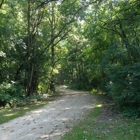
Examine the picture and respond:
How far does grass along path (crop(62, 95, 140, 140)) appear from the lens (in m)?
5.48

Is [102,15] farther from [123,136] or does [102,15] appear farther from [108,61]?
[123,136]

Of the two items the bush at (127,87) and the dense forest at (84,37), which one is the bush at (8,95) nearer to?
the dense forest at (84,37)

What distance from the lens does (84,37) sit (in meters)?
17.4

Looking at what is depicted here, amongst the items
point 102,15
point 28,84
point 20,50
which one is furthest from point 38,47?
point 102,15

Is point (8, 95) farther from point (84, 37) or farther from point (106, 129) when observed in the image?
point (84, 37)

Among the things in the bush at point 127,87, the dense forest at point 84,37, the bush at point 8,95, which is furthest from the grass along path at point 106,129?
the bush at point 8,95

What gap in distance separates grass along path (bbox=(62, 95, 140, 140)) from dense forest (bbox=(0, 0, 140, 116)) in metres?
1.14

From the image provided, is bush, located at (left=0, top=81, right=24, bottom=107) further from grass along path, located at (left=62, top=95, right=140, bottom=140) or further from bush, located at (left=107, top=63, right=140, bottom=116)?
bush, located at (left=107, top=63, right=140, bottom=116)

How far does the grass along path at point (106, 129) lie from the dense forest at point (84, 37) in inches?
44.9

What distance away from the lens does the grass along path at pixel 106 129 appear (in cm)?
548

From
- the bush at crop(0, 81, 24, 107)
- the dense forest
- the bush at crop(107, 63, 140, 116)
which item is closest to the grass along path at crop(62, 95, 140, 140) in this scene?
the bush at crop(107, 63, 140, 116)

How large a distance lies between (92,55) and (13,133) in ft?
40.1

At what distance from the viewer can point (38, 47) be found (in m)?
17.1

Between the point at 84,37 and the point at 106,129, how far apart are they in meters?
12.3
